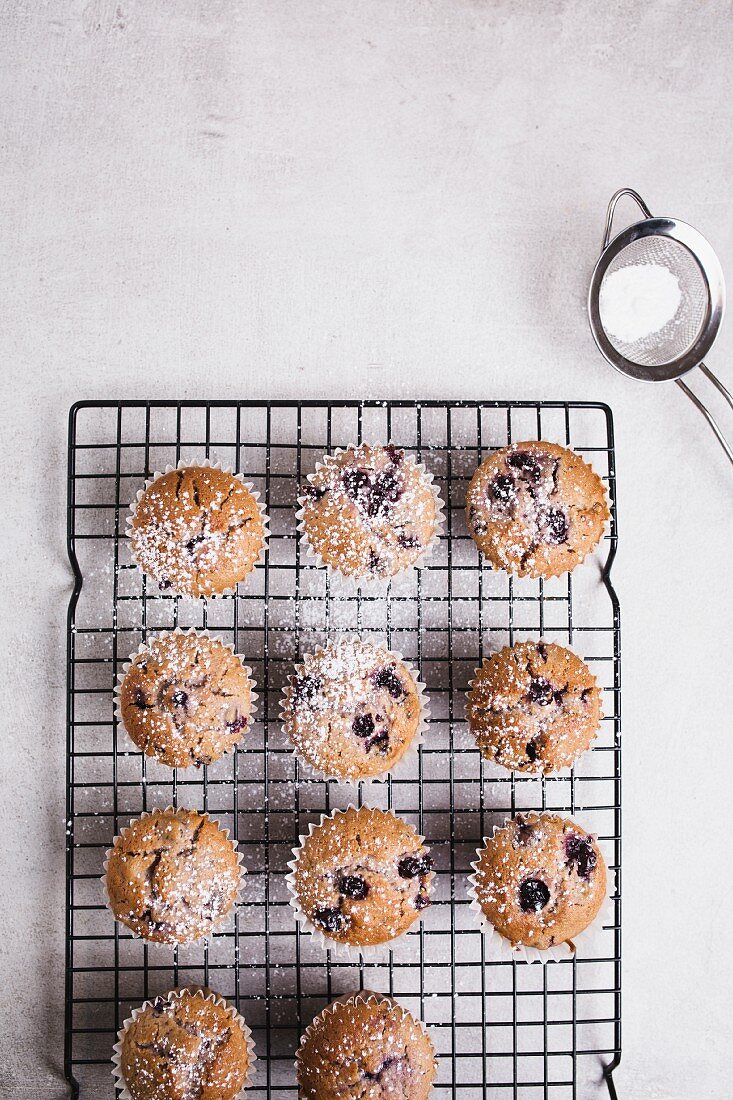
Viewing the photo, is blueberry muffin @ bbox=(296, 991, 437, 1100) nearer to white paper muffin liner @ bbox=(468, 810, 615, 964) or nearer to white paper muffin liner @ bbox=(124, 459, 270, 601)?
white paper muffin liner @ bbox=(468, 810, 615, 964)

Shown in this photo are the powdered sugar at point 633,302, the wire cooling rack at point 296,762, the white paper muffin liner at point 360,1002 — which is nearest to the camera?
the white paper muffin liner at point 360,1002

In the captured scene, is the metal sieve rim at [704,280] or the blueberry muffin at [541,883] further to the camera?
the metal sieve rim at [704,280]

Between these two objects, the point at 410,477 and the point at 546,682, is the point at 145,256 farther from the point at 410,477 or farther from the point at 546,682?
the point at 546,682

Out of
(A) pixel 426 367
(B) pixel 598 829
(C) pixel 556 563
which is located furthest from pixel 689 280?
(B) pixel 598 829

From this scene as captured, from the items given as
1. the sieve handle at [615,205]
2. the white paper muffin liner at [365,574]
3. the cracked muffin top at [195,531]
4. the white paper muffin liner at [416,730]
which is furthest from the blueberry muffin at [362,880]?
the sieve handle at [615,205]

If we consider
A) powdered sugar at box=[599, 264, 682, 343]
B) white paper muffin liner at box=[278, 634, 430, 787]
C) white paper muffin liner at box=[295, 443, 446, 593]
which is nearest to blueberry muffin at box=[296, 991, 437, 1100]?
white paper muffin liner at box=[278, 634, 430, 787]

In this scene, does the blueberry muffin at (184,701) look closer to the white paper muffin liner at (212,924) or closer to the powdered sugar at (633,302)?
the white paper muffin liner at (212,924)
